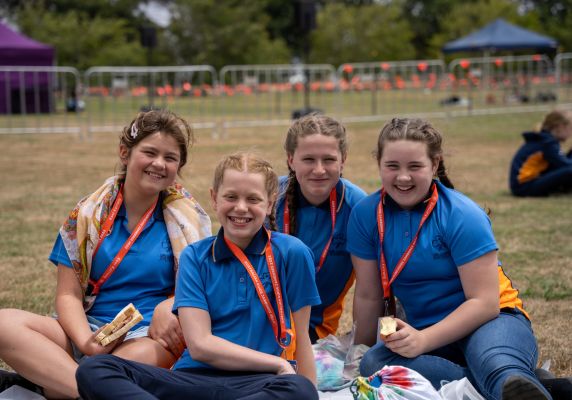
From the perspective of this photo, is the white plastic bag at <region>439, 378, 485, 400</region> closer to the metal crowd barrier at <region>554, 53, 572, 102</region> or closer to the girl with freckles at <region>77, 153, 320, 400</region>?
the girl with freckles at <region>77, 153, 320, 400</region>

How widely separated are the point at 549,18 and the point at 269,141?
44.6 meters

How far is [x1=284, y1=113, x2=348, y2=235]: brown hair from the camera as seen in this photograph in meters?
3.79

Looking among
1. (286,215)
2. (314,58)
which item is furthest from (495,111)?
(314,58)

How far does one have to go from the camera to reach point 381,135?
3609 mm

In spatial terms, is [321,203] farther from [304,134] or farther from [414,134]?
[414,134]

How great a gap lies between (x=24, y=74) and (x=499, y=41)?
13805 millimetres

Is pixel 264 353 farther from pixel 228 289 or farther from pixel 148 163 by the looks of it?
pixel 148 163

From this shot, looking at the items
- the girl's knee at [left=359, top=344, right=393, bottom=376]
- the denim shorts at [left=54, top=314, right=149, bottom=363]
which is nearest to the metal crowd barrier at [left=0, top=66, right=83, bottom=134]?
the denim shorts at [left=54, top=314, right=149, bottom=363]

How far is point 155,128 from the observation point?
11.6ft

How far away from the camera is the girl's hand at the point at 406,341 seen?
3303mm

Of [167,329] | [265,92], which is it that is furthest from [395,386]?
[265,92]

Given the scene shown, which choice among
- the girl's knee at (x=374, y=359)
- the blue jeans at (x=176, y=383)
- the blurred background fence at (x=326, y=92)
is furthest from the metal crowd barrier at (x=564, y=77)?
the blue jeans at (x=176, y=383)

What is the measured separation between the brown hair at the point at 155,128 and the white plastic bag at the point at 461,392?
4.66 feet

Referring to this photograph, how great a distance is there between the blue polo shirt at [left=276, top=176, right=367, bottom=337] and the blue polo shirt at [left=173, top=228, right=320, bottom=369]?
758mm
